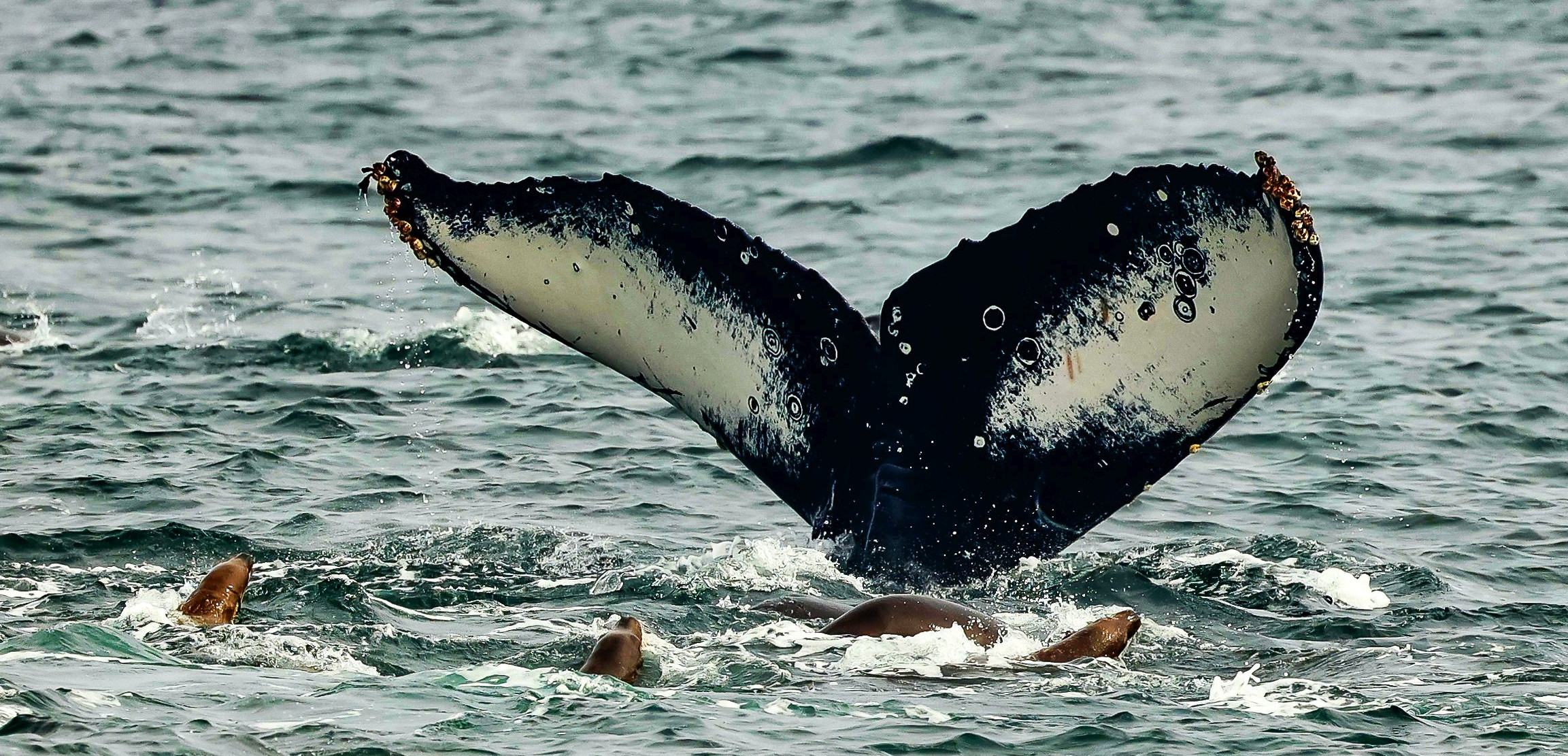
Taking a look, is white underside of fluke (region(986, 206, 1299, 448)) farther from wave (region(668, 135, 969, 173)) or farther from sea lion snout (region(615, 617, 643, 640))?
wave (region(668, 135, 969, 173))

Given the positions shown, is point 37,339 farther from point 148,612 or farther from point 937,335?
point 937,335

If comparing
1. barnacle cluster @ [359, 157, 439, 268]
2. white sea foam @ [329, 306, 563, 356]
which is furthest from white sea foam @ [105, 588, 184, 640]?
white sea foam @ [329, 306, 563, 356]

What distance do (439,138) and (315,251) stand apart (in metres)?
5.30

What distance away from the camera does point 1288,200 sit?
6.16 m

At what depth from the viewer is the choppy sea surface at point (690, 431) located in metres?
6.94

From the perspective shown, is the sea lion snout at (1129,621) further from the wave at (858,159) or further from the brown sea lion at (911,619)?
the wave at (858,159)

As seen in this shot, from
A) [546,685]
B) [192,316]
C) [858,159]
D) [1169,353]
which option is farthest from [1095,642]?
[858,159]

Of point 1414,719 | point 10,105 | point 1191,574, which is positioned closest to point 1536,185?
point 1191,574

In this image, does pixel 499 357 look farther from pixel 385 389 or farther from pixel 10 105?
pixel 10 105

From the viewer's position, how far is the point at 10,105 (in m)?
24.2

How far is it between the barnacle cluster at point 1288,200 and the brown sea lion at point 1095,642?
1.83 m

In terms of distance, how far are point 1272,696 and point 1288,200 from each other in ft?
6.24

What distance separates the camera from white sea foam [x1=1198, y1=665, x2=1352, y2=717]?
702cm

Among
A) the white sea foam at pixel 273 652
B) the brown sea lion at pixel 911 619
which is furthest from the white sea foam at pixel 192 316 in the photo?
the brown sea lion at pixel 911 619
